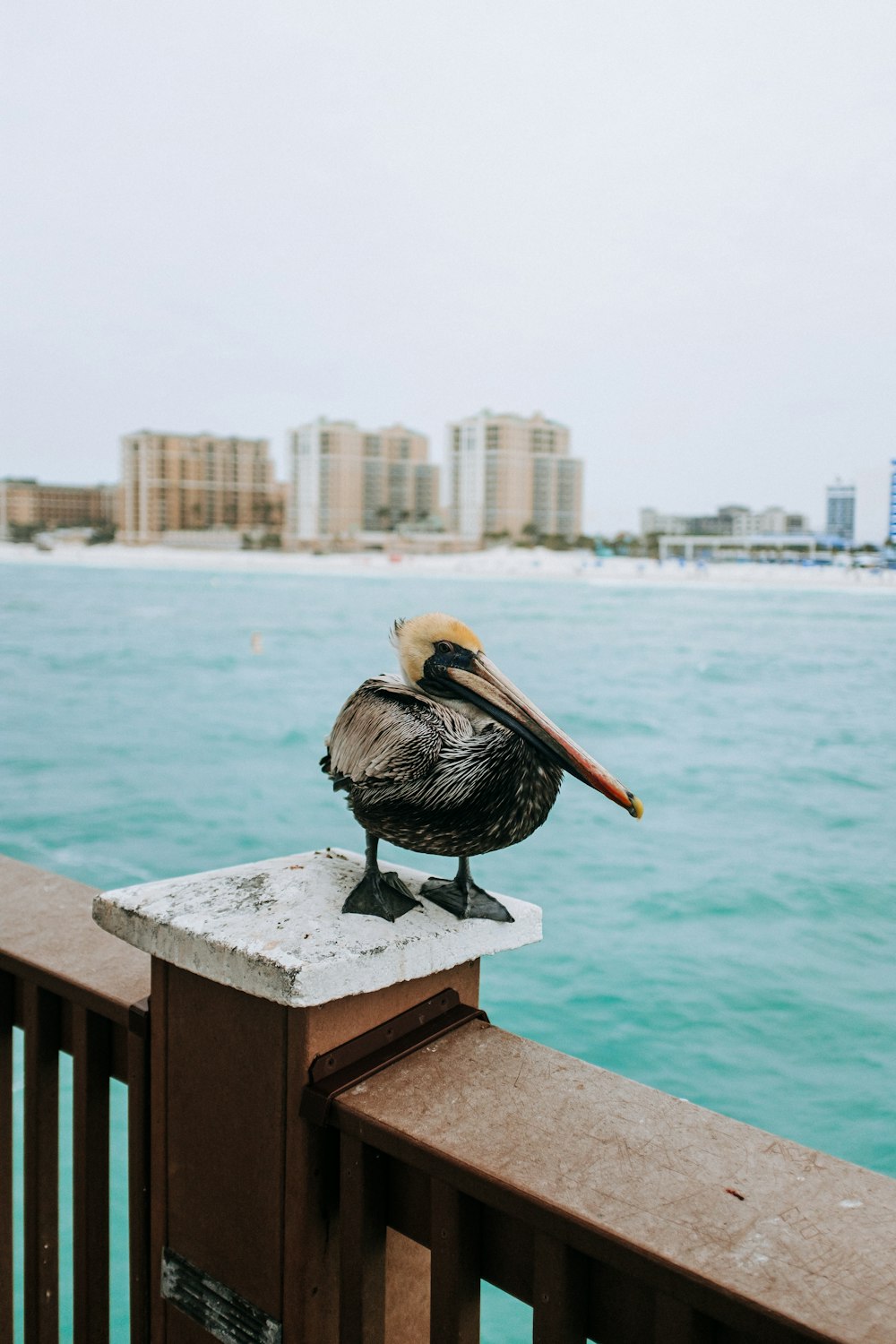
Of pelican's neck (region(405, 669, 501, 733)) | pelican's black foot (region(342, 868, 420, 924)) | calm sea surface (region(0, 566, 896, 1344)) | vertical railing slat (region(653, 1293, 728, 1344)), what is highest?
pelican's neck (region(405, 669, 501, 733))

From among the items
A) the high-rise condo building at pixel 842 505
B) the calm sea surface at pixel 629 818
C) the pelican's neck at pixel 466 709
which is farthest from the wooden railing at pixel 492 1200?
the high-rise condo building at pixel 842 505

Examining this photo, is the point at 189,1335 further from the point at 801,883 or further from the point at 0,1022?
the point at 801,883

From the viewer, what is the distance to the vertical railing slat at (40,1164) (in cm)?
121

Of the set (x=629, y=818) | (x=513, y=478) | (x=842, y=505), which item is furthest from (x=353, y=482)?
(x=842, y=505)

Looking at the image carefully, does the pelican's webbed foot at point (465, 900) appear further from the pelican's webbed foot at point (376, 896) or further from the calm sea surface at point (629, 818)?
the calm sea surface at point (629, 818)

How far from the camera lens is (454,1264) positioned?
805 millimetres

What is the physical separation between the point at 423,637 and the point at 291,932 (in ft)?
1.03

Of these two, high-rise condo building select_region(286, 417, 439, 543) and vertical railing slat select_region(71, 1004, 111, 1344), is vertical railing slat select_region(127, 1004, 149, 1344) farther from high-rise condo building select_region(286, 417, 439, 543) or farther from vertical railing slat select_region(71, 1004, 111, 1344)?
high-rise condo building select_region(286, 417, 439, 543)

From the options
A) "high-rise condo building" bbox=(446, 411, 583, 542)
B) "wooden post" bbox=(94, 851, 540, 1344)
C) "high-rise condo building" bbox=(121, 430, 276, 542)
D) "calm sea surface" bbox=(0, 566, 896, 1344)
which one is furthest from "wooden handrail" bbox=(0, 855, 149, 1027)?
"high-rise condo building" bbox=(121, 430, 276, 542)

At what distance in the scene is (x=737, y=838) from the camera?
13.7m

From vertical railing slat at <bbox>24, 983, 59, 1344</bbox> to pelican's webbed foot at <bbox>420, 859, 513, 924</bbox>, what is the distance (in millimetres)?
497

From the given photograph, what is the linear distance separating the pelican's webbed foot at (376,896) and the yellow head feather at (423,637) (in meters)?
0.18

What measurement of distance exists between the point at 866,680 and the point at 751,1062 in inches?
761

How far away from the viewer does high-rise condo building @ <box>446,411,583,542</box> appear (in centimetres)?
6119
